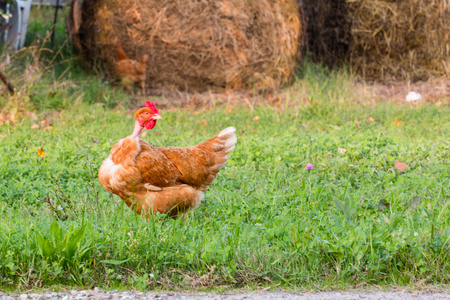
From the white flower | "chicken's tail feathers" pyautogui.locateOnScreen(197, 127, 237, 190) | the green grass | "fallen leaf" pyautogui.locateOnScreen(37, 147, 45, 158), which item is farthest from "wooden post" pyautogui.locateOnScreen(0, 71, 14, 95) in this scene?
the white flower

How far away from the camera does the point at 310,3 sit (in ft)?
29.8

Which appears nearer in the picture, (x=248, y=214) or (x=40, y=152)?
(x=248, y=214)

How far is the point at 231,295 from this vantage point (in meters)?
2.61

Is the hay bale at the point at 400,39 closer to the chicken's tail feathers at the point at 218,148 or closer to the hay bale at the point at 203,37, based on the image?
the hay bale at the point at 203,37

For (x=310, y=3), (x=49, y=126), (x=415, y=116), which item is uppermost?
(x=310, y=3)

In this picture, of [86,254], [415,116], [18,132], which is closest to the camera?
[86,254]

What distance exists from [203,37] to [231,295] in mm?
6378

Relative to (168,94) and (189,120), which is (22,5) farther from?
(189,120)

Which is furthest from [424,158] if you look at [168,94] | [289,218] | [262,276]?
[168,94]

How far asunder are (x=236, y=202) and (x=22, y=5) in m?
5.91

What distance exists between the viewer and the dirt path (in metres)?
2.53

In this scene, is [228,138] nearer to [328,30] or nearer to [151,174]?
[151,174]

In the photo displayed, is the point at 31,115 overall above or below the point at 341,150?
above

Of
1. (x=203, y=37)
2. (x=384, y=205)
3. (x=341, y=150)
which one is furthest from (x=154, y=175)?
(x=203, y=37)
